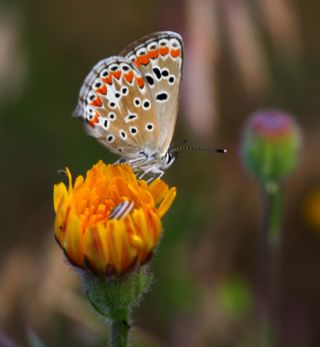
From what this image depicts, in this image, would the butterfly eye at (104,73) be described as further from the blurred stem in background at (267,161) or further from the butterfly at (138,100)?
the blurred stem in background at (267,161)

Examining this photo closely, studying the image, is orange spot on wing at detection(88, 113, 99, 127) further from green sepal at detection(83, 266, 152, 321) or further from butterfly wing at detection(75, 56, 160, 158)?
green sepal at detection(83, 266, 152, 321)

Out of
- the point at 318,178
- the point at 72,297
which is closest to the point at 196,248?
the point at 72,297

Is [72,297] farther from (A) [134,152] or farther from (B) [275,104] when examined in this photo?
(B) [275,104]

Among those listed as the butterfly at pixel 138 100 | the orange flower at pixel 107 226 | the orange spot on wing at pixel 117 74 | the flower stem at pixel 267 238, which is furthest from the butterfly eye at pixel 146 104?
the flower stem at pixel 267 238

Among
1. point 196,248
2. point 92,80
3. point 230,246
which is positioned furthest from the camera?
point 230,246

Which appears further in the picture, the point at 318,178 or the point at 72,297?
the point at 318,178

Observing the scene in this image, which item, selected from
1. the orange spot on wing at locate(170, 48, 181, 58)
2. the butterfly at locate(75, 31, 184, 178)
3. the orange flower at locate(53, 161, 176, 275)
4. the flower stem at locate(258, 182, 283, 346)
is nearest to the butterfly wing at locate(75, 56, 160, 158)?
the butterfly at locate(75, 31, 184, 178)

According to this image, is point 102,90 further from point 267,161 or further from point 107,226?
point 267,161
